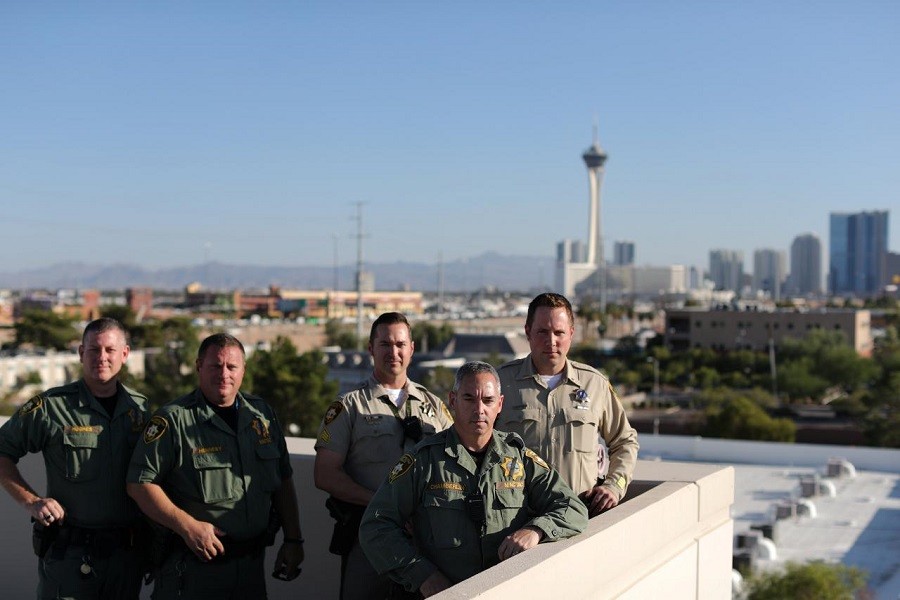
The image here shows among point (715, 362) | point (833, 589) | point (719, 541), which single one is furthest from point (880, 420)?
point (719, 541)

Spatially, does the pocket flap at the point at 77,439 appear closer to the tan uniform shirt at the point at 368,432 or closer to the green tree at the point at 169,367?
the tan uniform shirt at the point at 368,432

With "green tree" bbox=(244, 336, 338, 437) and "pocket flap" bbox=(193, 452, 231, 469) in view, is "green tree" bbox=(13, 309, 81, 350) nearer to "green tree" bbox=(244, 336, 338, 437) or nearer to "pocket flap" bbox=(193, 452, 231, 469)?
"green tree" bbox=(244, 336, 338, 437)

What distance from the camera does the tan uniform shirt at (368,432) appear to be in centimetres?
477

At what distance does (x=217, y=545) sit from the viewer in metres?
4.46

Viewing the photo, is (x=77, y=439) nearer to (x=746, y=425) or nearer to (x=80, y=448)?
(x=80, y=448)

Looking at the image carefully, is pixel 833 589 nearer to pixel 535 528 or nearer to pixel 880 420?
pixel 535 528

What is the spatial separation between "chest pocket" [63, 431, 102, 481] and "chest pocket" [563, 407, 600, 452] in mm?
1915

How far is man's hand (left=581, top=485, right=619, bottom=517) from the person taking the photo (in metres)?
4.59

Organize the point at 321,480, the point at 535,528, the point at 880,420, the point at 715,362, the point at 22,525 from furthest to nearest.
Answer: the point at 715,362, the point at 880,420, the point at 22,525, the point at 321,480, the point at 535,528

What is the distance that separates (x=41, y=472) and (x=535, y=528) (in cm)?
316

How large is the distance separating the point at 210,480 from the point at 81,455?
576 millimetres

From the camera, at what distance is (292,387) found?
4662 centimetres

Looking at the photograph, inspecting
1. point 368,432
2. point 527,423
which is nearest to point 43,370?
point 368,432

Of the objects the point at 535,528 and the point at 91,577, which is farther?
the point at 91,577
